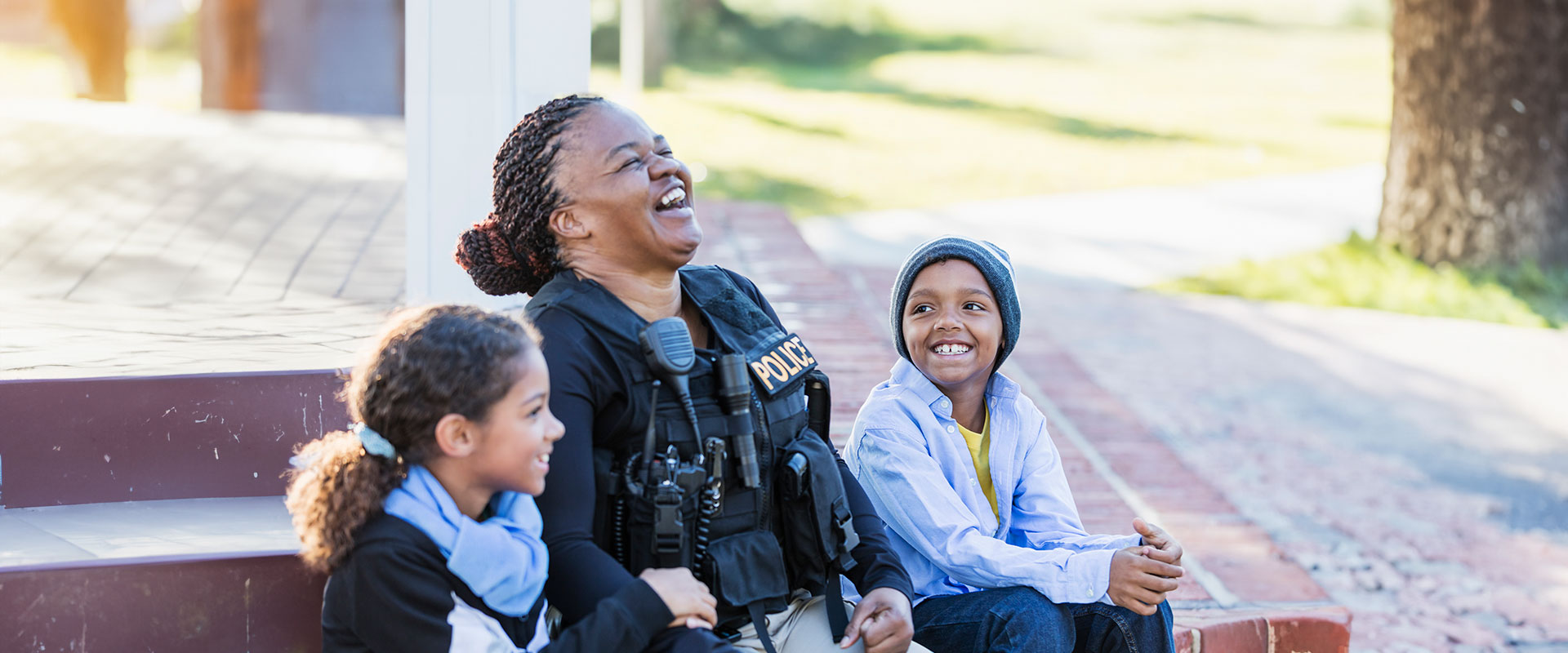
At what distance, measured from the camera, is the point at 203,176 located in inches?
258

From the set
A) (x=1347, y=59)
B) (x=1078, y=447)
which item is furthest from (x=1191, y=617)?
(x=1347, y=59)

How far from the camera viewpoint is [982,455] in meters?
2.68

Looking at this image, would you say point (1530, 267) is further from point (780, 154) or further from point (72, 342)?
point (72, 342)

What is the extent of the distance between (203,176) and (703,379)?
521 cm

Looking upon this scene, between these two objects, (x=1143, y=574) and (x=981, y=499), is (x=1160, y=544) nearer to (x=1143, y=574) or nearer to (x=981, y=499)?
(x=1143, y=574)

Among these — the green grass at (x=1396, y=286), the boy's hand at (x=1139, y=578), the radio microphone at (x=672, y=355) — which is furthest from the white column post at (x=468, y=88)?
the green grass at (x=1396, y=286)

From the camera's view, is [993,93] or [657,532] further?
[993,93]

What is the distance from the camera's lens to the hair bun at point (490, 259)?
2307 millimetres

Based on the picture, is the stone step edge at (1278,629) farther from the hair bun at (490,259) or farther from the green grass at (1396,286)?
the green grass at (1396,286)

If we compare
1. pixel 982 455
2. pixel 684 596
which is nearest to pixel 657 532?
pixel 684 596

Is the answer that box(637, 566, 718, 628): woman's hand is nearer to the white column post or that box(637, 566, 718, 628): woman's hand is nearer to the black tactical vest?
the black tactical vest

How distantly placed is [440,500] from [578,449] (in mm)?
230

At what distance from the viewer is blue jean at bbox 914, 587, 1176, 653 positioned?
7.75ft

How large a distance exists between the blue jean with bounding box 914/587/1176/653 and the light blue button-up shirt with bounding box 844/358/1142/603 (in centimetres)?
4
